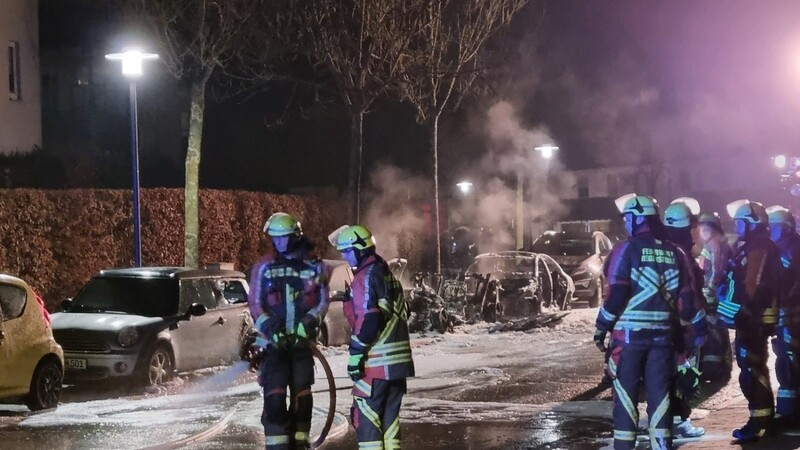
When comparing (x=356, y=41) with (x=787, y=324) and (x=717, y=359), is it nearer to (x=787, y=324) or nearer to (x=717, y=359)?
(x=717, y=359)

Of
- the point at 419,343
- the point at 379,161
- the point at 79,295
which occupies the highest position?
the point at 379,161

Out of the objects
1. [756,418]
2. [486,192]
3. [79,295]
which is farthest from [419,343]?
[486,192]

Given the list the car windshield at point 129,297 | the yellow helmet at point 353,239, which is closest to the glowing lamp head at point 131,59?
the car windshield at point 129,297

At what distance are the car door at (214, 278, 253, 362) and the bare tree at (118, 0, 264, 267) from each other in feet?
14.0

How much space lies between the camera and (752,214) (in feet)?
30.5

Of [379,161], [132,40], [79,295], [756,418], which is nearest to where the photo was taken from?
[756,418]

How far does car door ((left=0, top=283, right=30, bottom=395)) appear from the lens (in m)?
10.8

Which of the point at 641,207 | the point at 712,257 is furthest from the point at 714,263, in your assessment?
the point at 641,207

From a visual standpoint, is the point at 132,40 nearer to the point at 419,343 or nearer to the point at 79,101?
the point at 419,343

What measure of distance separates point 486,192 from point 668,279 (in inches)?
1114

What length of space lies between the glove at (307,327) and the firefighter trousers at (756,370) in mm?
3690

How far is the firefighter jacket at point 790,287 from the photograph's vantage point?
30.2 feet

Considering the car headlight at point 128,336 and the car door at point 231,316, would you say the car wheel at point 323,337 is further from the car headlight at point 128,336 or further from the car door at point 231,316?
the car headlight at point 128,336

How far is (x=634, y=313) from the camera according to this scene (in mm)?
7371
